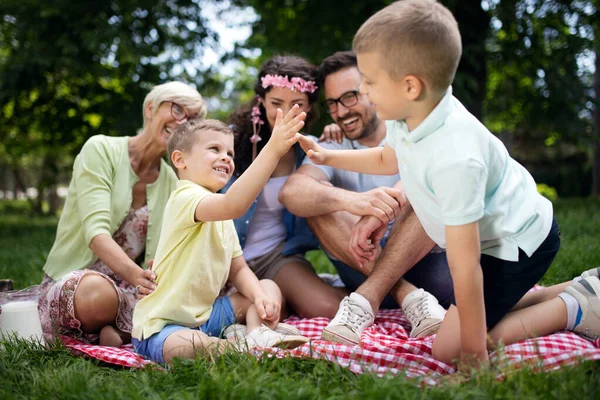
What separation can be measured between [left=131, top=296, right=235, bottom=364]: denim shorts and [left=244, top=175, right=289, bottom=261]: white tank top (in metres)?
0.60

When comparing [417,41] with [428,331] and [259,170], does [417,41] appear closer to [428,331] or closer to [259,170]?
[259,170]

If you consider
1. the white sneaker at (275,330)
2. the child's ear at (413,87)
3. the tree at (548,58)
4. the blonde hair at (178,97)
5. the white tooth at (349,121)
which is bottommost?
the white sneaker at (275,330)

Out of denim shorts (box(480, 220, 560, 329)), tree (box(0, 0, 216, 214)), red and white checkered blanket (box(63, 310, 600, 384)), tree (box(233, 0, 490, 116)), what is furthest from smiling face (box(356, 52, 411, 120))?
tree (box(0, 0, 216, 214))

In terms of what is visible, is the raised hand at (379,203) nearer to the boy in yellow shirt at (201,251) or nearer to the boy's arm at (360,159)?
the boy's arm at (360,159)

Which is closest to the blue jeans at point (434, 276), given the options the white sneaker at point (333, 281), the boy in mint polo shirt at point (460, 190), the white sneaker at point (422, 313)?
the white sneaker at point (422, 313)

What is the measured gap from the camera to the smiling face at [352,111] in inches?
132

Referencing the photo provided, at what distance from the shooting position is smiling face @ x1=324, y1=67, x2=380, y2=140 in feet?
11.0

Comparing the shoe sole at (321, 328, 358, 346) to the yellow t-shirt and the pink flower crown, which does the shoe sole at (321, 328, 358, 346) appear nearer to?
the yellow t-shirt

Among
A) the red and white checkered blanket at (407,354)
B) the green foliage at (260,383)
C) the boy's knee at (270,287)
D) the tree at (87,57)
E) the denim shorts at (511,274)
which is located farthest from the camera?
the tree at (87,57)

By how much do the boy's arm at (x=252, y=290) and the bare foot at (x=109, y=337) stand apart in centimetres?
59

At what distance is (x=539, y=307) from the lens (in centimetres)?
233

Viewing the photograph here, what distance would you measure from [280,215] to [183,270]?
1096 millimetres

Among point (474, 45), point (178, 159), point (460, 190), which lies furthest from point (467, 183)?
point (474, 45)

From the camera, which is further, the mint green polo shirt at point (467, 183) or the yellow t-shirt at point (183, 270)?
the yellow t-shirt at point (183, 270)
